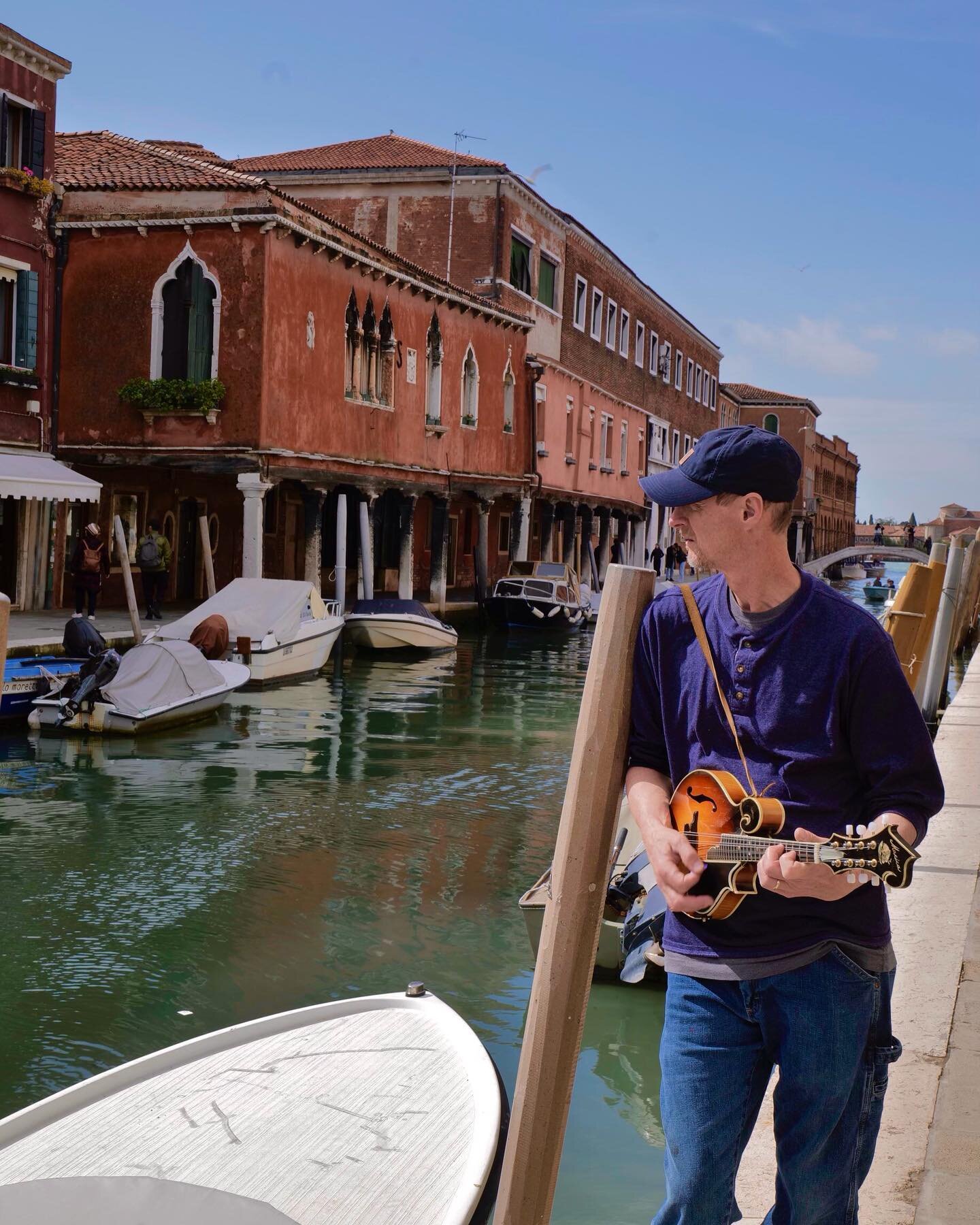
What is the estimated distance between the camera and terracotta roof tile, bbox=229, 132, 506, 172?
30.2 m

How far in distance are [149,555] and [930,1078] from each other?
17046 mm

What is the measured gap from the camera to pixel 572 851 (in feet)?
7.29

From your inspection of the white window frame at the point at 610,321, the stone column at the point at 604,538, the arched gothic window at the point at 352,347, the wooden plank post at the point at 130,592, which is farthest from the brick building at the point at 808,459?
the wooden plank post at the point at 130,592

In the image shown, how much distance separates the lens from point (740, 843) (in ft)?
6.93

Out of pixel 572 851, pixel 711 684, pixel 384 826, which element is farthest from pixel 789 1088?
pixel 384 826

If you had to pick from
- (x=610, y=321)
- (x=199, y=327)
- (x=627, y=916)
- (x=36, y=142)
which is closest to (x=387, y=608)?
(x=199, y=327)

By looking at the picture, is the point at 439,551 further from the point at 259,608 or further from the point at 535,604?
the point at 259,608

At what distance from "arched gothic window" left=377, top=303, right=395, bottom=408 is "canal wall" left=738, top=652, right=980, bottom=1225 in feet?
57.7

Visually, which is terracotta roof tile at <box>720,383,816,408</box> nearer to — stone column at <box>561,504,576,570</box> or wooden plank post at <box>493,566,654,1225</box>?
stone column at <box>561,504,576,570</box>

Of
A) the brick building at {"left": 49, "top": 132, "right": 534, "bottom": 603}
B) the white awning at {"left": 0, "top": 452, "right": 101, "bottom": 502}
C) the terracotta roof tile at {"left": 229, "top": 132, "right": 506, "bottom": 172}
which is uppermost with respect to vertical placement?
the terracotta roof tile at {"left": 229, "top": 132, "right": 506, "bottom": 172}

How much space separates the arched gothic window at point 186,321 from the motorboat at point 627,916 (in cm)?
1425

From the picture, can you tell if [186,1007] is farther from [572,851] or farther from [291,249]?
[291,249]

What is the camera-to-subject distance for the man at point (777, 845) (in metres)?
2.17

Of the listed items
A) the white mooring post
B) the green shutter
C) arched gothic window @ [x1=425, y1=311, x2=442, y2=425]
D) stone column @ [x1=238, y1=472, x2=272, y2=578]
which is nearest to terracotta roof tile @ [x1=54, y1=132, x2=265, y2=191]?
the green shutter
